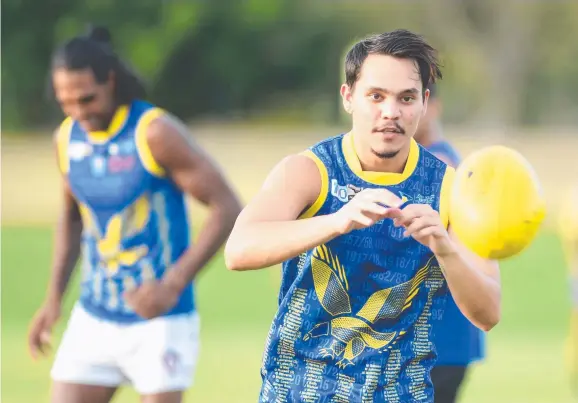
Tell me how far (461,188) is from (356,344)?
2.49ft

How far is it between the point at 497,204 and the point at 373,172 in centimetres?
56

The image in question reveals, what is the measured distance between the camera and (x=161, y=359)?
5883 millimetres

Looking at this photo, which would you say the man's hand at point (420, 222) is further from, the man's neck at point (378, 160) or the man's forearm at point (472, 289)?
the man's neck at point (378, 160)

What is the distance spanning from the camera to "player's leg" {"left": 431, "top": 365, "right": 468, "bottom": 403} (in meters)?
6.09

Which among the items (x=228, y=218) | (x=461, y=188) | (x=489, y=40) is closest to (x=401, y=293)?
(x=461, y=188)

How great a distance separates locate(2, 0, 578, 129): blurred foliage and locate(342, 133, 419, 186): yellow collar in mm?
29311

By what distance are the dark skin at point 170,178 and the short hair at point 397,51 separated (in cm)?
178

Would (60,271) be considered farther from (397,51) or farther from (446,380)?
(397,51)

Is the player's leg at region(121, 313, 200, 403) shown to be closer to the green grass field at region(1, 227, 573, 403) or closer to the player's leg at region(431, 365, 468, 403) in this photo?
the player's leg at region(431, 365, 468, 403)

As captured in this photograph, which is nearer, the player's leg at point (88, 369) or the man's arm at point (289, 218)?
the man's arm at point (289, 218)

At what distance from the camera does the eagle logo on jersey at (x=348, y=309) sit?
4.35 m

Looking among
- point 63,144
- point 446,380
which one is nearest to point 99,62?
point 63,144

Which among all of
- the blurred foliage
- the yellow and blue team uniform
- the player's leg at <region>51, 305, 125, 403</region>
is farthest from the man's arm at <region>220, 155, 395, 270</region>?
the blurred foliage

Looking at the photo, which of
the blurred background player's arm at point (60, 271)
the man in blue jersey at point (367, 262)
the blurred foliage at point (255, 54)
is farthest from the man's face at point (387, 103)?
the blurred foliage at point (255, 54)
